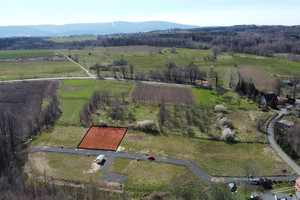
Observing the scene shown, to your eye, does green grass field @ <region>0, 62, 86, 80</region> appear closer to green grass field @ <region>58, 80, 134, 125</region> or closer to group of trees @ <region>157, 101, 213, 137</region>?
green grass field @ <region>58, 80, 134, 125</region>

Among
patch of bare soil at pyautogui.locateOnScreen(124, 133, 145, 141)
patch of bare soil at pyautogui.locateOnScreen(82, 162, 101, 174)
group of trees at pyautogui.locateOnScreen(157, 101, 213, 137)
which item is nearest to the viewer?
patch of bare soil at pyautogui.locateOnScreen(82, 162, 101, 174)

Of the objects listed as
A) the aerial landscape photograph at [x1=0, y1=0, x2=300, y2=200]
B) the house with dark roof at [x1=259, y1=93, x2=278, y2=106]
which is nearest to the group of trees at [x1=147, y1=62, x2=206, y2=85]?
the aerial landscape photograph at [x1=0, y1=0, x2=300, y2=200]

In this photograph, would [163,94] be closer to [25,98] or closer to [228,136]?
[228,136]

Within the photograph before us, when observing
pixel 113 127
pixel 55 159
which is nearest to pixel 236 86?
pixel 113 127

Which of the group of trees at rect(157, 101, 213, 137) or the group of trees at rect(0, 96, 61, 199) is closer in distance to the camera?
the group of trees at rect(0, 96, 61, 199)

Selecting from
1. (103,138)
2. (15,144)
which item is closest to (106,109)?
(103,138)

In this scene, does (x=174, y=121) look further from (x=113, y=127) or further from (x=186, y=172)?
(x=186, y=172)
